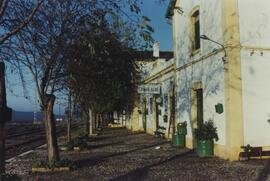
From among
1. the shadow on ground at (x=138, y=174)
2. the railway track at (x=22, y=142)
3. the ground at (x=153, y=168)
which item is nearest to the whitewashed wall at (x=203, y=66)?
the ground at (x=153, y=168)

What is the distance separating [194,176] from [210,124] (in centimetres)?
472

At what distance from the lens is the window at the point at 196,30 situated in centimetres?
1806

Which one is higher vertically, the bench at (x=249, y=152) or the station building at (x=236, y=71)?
the station building at (x=236, y=71)

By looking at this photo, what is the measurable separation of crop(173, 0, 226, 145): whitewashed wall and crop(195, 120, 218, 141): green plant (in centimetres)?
21

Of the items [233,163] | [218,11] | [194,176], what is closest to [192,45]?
[218,11]

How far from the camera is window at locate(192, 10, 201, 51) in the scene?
18.1 metres

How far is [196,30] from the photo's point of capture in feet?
60.1

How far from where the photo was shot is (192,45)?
18406 millimetres

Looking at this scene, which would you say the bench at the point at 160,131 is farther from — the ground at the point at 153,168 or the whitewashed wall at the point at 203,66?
the ground at the point at 153,168

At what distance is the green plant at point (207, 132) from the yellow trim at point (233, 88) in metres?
1.02

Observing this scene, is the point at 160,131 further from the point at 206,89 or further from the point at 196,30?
the point at 206,89

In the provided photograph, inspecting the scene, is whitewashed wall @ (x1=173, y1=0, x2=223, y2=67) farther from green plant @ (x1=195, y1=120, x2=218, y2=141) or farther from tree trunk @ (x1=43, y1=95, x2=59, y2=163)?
tree trunk @ (x1=43, y1=95, x2=59, y2=163)

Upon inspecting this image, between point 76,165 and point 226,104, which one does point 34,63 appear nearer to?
point 76,165

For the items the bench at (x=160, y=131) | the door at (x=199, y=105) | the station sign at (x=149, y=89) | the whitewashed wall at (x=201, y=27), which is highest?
the whitewashed wall at (x=201, y=27)
